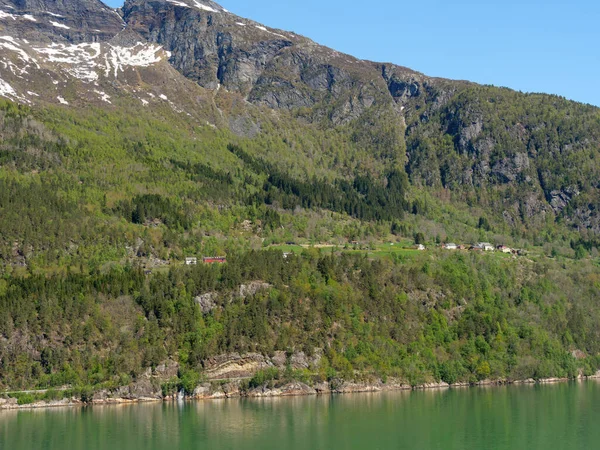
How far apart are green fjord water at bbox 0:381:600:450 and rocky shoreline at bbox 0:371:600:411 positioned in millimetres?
4156

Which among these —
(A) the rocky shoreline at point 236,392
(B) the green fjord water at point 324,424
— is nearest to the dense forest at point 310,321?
(A) the rocky shoreline at point 236,392

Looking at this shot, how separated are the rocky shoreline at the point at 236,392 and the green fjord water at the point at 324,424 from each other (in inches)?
164

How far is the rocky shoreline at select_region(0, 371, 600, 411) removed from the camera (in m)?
127

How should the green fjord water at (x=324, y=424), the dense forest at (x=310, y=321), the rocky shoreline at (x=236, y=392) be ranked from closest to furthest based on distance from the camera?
the green fjord water at (x=324, y=424), the rocky shoreline at (x=236, y=392), the dense forest at (x=310, y=321)

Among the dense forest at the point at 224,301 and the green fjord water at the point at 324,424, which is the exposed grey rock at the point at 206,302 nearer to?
the dense forest at the point at 224,301

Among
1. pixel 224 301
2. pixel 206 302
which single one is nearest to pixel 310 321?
pixel 224 301

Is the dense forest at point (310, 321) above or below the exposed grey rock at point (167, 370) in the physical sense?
above

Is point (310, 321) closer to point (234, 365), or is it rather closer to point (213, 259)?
point (234, 365)

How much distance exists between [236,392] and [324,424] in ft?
111

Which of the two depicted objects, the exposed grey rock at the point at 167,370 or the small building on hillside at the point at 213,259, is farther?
the small building on hillside at the point at 213,259

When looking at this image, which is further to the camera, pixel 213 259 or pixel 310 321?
pixel 213 259

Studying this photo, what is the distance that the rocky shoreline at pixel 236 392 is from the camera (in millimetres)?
127375

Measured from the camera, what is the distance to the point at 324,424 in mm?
105562

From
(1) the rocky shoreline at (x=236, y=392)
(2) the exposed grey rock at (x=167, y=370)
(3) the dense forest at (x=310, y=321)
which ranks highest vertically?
(3) the dense forest at (x=310, y=321)
